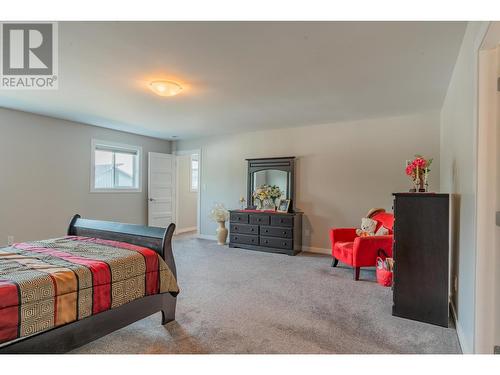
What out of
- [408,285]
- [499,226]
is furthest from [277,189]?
[499,226]

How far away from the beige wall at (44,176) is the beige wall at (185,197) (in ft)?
5.88

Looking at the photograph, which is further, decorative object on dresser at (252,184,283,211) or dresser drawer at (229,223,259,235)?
decorative object on dresser at (252,184,283,211)

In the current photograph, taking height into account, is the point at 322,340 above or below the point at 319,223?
below

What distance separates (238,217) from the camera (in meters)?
5.61

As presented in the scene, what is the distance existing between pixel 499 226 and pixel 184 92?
128 inches

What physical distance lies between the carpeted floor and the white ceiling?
91.0 inches

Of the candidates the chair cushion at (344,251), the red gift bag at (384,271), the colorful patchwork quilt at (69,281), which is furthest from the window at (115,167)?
the red gift bag at (384,271)

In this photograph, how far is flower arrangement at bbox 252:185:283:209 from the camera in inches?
221

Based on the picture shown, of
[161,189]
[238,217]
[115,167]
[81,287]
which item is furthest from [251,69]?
[161,189]

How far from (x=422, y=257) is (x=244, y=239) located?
133 inches

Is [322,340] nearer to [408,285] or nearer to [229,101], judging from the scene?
[408,285]

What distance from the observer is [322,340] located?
2195 mm

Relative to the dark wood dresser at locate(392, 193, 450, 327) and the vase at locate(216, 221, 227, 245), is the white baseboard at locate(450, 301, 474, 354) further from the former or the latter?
the vase at locate(216, 221, 227, 245)

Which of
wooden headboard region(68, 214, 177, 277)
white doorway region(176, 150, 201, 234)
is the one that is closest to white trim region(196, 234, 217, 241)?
white doorway region(176, 150, 201, 234)
